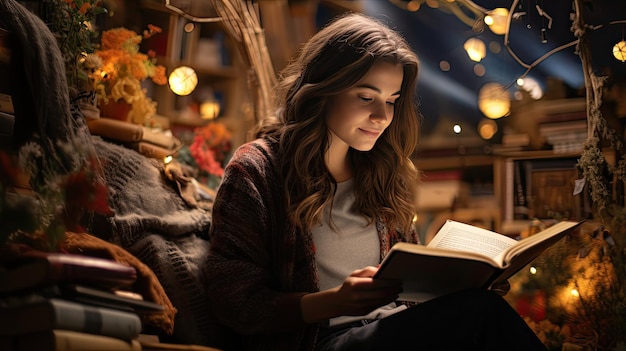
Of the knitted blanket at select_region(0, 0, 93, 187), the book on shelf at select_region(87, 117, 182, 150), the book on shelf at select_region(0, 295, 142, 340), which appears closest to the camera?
the book on shelf at select_region(0, 295, 142, 340)

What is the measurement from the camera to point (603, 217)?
8.39ft

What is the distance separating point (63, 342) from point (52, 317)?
0.06 metres

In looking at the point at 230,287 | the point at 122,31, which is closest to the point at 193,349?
the point at 230,287

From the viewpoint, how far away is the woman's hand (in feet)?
6.13

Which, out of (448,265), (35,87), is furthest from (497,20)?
(35,87)

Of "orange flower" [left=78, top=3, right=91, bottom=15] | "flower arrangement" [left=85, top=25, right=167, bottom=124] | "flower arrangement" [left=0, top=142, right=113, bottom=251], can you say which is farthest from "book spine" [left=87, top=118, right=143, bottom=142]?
"flower arrangement" [left=0, top=142, right=113, bottom=251]

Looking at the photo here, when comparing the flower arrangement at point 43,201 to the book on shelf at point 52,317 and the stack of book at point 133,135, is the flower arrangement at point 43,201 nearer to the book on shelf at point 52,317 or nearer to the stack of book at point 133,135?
the book on shelf at point 52,317

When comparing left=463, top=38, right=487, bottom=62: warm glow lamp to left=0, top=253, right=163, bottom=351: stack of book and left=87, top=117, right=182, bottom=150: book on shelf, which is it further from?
left=0, top=253, right=163, bottom=351: stack of book

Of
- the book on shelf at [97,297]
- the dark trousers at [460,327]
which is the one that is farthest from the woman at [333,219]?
the book on shelf at [97,297]

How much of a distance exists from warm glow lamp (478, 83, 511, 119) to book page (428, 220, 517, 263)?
0.77 meters

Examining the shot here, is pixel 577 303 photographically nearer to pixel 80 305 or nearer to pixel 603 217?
pixel 603 217

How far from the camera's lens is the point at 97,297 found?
158cm

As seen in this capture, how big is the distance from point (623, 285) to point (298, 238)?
1.12 meters

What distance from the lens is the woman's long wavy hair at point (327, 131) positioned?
7.32 feet
